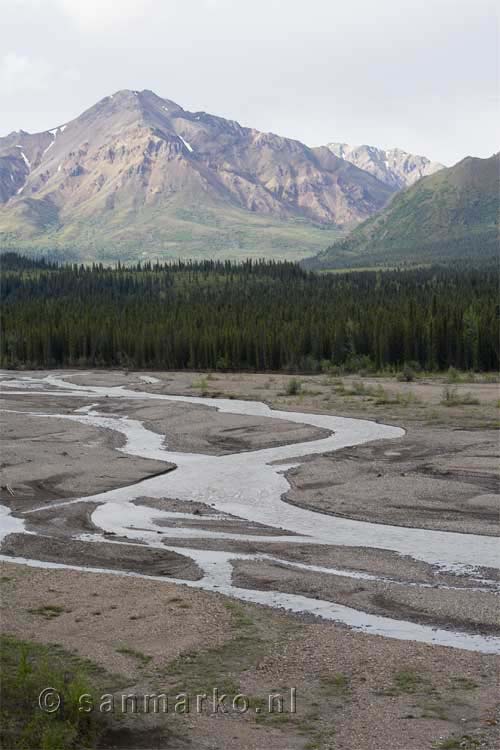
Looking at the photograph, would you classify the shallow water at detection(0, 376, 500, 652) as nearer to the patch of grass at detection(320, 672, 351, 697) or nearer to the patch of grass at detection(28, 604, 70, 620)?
the patch of grass at detection(320, 672, 351, 697)

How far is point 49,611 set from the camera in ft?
73.6

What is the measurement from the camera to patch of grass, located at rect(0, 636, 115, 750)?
14695mm

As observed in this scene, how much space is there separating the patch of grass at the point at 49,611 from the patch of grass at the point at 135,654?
2.91 m

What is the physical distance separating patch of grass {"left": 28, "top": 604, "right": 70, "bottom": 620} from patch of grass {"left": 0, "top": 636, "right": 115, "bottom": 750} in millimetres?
3108

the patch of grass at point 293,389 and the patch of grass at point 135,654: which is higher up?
the patch of grass at point 293,389

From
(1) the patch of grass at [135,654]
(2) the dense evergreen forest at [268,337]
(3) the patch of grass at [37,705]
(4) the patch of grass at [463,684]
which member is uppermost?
(2) the dense evergreen forest at [268,337]

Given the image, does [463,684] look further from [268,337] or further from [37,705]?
[268,337]

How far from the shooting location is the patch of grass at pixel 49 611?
22.2m

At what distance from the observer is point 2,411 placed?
71062 mm

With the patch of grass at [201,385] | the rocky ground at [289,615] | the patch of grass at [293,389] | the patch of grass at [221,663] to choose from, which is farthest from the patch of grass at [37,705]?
the patch of grass at [201,385]

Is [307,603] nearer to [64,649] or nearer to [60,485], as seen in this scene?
[64,649]

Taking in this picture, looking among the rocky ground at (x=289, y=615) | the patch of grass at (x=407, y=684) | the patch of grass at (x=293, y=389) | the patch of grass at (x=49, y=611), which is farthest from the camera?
the patch of grass at (x=293, y=389)

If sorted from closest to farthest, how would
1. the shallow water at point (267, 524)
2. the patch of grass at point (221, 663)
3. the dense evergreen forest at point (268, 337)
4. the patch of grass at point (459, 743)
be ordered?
the patch of grass at point (459, 743), the patch of grass at point (221, 663), the shallow water at point (267, 524), the dense evergreen forest at point (268, 337)

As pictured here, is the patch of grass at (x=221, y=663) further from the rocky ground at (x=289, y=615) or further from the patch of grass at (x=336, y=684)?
the patch of grass at (x=336, y=684)
